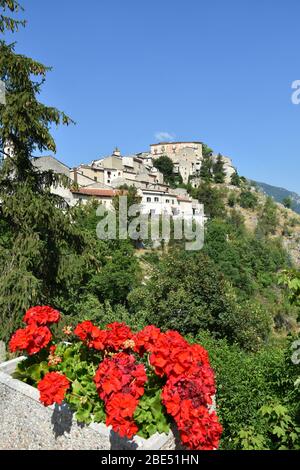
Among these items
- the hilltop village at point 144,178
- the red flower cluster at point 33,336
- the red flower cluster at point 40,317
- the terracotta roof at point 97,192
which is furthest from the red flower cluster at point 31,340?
the terracotta roof at point 97,192

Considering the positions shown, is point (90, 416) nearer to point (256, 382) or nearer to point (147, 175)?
point (256, 382)

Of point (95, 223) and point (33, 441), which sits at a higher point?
point (95, 223)

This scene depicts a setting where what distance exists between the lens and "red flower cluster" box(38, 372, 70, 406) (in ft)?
12.5

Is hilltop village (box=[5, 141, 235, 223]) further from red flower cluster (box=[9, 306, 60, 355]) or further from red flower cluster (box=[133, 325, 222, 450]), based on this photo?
red flower cluster (box=[133, 325, 222, 450])

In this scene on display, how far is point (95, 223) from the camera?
3938cm

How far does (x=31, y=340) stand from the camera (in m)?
4.53

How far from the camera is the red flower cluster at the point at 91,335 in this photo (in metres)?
4.43

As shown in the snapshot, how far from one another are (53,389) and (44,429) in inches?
29.8

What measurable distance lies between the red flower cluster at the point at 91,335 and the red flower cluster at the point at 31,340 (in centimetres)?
42

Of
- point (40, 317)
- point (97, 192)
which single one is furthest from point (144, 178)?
point (40, 317)

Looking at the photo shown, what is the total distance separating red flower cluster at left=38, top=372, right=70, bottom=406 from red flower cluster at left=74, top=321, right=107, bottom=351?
0.62m

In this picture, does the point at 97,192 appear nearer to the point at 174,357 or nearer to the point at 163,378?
the point at 163,378
